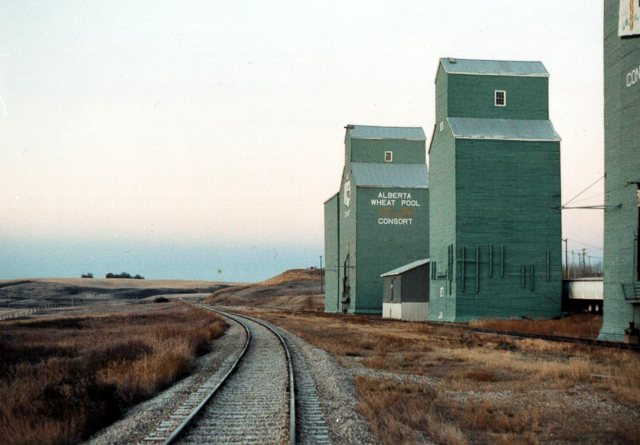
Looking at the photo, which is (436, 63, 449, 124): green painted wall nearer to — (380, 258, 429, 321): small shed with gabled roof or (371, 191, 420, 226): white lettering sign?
(380, 258, 429, 321): small shed with gabled roof

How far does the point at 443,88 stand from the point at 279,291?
268ft

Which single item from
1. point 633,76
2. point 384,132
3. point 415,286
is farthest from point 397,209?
point 633,76

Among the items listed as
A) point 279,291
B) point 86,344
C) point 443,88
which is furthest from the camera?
point 279,291

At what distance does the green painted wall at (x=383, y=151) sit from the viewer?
58625 mm

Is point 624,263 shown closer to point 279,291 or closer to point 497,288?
point 497,288

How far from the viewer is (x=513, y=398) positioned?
41.7ft

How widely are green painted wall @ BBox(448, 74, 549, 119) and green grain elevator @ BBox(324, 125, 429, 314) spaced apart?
49.3ft

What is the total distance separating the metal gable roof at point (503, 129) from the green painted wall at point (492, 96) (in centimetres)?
51

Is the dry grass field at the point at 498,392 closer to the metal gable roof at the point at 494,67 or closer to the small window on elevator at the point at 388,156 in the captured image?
the metal gable roof at the point at 494,67

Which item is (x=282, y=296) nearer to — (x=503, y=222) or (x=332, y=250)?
(x=332, y=250)

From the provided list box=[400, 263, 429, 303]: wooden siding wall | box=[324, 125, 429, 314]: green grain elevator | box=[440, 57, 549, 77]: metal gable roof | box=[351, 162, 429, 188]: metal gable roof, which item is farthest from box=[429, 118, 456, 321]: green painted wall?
box=[351, 162, 429, 188]: metal gable roof

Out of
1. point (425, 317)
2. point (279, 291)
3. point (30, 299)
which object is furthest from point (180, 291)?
point (425, 317)

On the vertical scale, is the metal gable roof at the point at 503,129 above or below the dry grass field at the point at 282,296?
above

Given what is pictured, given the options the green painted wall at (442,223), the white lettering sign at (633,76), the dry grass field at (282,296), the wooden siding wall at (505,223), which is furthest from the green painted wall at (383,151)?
the white lettering sign at (633,76)
